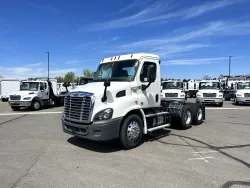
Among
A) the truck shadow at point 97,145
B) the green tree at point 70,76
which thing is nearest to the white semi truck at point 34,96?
the truck shadow at point 97,145

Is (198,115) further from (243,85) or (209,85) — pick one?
(243,85)

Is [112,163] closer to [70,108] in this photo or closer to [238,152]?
[70,108]

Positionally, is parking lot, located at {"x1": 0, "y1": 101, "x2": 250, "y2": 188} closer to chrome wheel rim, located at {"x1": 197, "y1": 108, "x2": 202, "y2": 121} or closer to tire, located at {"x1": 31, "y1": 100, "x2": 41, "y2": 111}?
chrome wheel rim, located at {"x1": 197, "y1": 108, "x2": 202, "y2": 121}

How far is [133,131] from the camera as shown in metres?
6.56

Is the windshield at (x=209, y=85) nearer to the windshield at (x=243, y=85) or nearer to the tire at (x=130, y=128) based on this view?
the windshield at (x=243, y=85)

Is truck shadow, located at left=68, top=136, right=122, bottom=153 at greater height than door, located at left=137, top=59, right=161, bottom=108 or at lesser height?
lesser

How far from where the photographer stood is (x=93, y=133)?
5891 millimetres

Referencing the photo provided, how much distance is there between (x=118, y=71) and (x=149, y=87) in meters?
1.11

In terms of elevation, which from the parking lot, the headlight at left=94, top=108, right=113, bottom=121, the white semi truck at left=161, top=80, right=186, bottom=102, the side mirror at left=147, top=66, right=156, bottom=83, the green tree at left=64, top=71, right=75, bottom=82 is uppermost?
the green tree at left=64, top=71, right=75, bottom=82

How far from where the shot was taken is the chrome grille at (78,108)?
5.99 meters

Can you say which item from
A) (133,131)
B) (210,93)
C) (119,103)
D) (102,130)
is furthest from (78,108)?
(210,93)

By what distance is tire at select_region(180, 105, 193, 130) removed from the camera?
9133mm

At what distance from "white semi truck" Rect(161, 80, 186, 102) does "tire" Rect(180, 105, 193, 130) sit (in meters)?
7.12

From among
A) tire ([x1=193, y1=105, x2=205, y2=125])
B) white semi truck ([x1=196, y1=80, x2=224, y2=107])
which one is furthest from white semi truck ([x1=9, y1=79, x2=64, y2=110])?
tire ([x1=193, y1=105, x2=205, y2=125])
